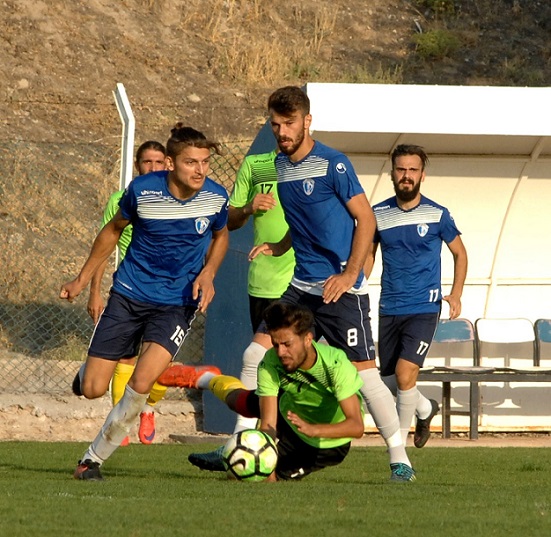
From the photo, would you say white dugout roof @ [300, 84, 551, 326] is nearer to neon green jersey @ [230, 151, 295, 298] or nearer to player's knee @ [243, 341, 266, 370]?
neon green jersey @ [230, 151, 295, 298]

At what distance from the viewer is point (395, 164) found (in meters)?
9.37

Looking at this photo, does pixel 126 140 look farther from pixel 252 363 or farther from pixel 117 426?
pixel 117 426

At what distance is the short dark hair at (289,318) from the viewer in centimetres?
685

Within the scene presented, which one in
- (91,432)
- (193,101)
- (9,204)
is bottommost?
(91,432)

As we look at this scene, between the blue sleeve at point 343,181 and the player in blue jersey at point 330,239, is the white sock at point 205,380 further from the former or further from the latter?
the blue sleeve at point 343,181

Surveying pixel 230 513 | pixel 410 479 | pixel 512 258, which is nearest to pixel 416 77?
pixel 512 258

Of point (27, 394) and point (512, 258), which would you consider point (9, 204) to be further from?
point (512, 258)

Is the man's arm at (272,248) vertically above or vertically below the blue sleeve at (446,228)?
below

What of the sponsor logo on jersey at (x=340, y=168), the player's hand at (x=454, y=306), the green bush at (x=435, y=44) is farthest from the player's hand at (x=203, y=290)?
the green bush at (x=435, y=44)

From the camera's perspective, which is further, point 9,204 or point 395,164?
point 9,204

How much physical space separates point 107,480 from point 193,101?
16592 millimetres

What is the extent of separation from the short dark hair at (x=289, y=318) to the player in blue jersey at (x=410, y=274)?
2.62 metres

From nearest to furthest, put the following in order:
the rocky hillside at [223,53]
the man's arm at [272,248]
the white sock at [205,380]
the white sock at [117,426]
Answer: the white sock at [117,426] → the man's arm at [272,248] → the white sock at [205,380] → the rocky hillside at [223,53]

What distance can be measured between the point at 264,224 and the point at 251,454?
2721 mm
